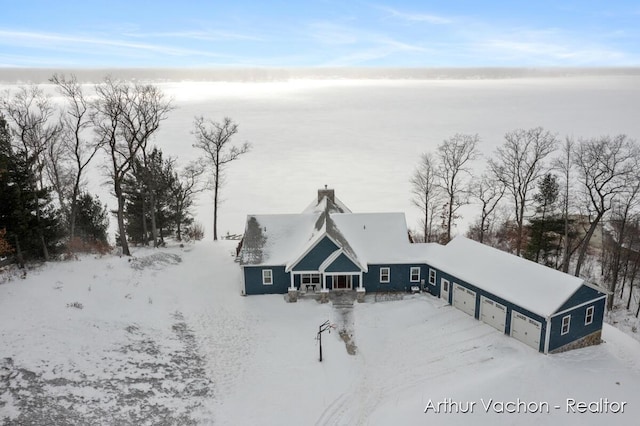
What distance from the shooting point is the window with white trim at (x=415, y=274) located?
27.7 meters

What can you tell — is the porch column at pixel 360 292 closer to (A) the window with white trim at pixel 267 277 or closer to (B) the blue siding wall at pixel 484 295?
(B) the blue siding wall at pixel 484 295

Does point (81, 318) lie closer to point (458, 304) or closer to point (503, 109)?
point (458, 304)

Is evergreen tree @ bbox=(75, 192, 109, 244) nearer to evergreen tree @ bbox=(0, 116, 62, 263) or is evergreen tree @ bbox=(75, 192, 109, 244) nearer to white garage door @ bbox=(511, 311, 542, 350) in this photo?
evergreen tree @ bbox=(0, 116, 62, 263)

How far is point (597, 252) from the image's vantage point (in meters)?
41.7

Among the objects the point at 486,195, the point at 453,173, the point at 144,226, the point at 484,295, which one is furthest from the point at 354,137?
the point at 484,295

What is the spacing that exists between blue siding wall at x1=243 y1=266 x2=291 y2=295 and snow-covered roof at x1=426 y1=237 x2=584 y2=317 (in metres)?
8.77

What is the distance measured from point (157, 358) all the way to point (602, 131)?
83048 mm

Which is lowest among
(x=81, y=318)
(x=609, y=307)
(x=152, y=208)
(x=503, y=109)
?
(x=609, y=307)

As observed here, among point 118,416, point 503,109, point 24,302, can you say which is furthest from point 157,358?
point 503,109

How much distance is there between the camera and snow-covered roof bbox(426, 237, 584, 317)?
70.1ft

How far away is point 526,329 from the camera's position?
856 inches

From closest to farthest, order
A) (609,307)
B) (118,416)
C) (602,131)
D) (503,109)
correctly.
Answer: (118,416) → (609,307) → (602,131) → (503,109)

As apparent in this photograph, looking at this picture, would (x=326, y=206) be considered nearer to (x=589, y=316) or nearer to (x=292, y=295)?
(x=292, y=295)

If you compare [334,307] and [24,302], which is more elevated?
[24,302]
